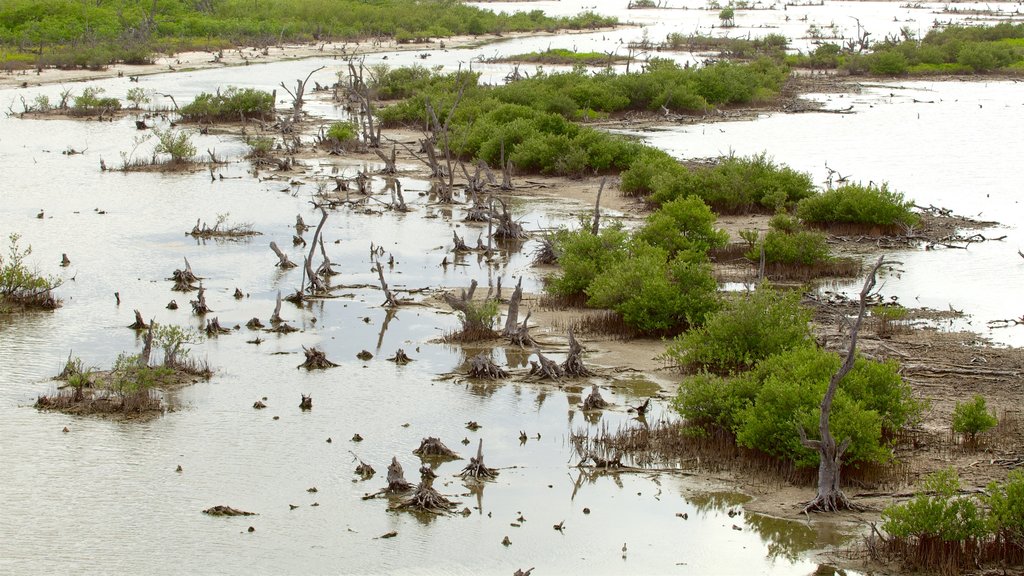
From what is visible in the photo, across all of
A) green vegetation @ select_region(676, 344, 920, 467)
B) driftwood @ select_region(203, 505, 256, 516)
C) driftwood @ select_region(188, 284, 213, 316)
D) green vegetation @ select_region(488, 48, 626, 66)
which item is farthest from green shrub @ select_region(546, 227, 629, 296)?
green vegetation @ select_region(488, 48, 626, 66)

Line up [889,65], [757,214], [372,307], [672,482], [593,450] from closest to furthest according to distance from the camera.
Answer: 1. [672,482]
2. [593,450]
3. [372,307]
4. [757,214]
5. [889,65]

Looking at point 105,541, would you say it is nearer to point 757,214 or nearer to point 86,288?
point 86,288

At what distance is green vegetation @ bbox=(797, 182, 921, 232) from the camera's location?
23.3 metres

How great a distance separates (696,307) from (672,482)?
201 inches

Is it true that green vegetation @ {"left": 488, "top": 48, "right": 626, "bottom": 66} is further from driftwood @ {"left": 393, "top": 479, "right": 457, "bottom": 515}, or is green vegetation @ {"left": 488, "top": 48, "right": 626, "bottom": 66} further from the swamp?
driftwood @ {"left": 393, "top": 479, "right": 457, "bottom": 515}

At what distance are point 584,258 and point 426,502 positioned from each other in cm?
849

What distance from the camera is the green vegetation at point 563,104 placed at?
1193 inches

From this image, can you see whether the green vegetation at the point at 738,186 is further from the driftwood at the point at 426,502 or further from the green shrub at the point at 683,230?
the driftwood at the point at 426,502

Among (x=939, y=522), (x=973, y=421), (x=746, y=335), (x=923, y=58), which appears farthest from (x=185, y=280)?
(x=923, y=58)

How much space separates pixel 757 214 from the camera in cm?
2555

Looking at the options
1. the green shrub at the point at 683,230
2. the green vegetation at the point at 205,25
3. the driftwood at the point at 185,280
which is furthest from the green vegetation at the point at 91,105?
the green shrub at the point at 683,230

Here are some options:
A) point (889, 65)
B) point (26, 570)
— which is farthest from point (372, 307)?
point (889, 65)

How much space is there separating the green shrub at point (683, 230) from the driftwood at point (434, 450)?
871 cm

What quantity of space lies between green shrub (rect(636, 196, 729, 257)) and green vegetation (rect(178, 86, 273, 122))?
2060cm
